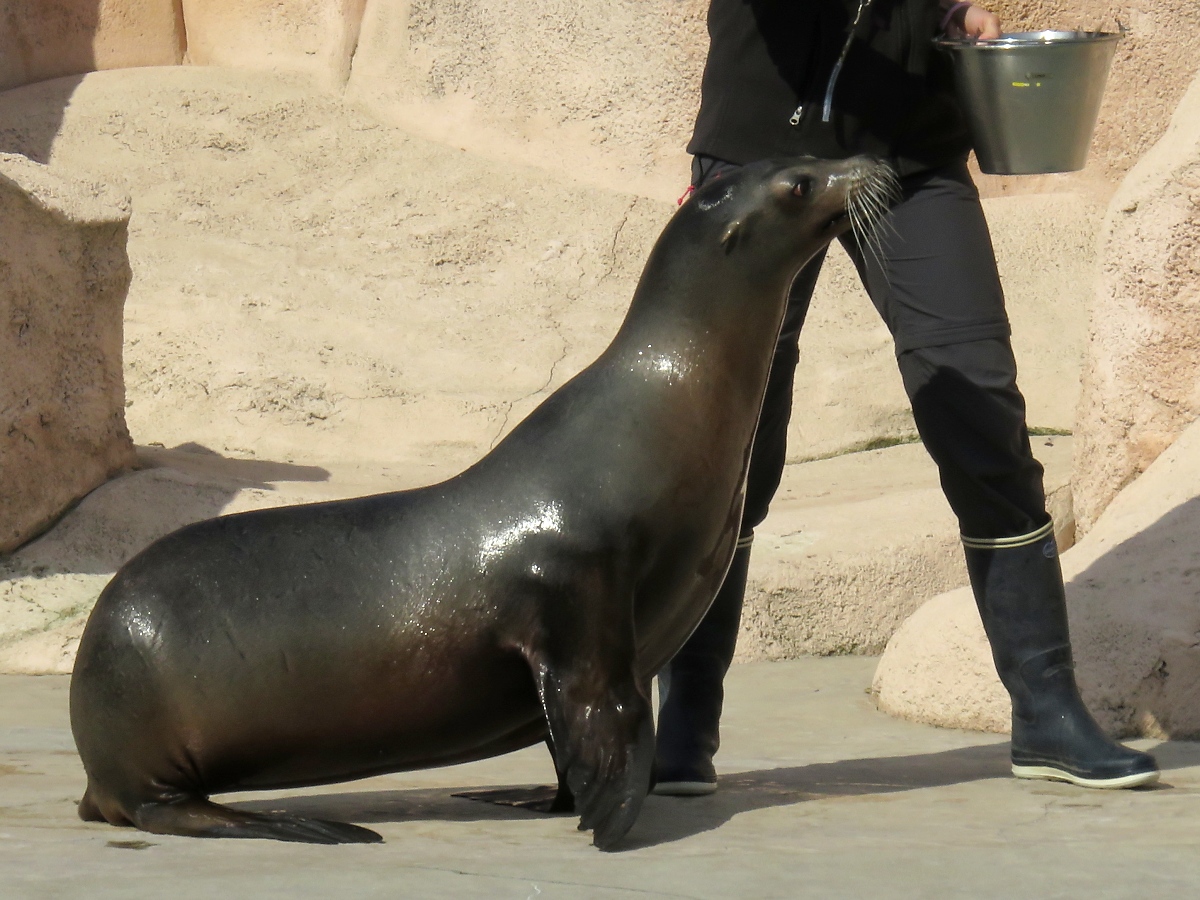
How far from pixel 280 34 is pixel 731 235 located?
33.4 feet

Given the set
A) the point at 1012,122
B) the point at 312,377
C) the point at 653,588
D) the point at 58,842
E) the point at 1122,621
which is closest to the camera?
the point at 58,842

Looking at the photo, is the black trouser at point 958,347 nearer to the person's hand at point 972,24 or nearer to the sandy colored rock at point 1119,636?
the person's hand at point 972,24

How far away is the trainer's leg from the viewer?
3.17 meters

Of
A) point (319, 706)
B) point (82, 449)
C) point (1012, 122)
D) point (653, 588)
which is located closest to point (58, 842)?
point (319, 706)

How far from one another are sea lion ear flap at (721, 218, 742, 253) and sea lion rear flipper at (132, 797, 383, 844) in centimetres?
120

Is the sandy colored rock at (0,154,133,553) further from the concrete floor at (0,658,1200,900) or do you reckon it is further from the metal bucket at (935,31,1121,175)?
the metal bucket at (935,31,1121,175)

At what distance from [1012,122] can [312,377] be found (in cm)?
627

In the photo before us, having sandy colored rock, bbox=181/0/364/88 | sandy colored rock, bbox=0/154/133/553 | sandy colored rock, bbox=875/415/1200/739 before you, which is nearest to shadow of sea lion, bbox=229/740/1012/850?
sandy colored rock, bbox=875/415/1200/739

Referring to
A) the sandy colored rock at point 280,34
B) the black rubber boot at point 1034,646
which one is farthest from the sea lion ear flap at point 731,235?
the sandy colored rock at point 280,34

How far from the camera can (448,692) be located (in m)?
2.84

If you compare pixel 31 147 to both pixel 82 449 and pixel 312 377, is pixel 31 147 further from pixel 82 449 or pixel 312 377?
pixel 82 449

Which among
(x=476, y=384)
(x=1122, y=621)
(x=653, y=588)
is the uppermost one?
(x=653, y=588)

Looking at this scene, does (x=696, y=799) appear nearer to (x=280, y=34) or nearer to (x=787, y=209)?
(x=787, y=209)

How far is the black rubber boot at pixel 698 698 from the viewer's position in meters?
3.21
